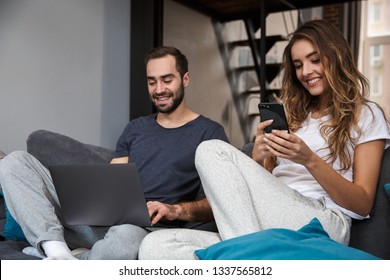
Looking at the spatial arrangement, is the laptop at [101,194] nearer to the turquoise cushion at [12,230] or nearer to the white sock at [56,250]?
the white sock at [56,250]

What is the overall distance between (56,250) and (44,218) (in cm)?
17

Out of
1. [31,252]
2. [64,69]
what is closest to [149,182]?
[31,252]

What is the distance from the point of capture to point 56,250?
167cm

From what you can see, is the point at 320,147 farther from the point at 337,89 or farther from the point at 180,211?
the point at 180,211

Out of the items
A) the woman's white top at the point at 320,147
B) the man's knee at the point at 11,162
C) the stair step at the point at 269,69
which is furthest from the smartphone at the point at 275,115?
the stair step at the point at 269,69

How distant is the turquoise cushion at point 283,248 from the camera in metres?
1.35

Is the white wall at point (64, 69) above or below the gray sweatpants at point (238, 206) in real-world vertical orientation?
above

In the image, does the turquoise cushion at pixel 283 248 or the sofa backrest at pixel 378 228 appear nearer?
the turquoise cushion at pixel 283 248

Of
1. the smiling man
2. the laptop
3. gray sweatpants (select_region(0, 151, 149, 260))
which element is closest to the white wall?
the smiling man

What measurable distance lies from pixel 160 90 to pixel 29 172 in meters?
0.64

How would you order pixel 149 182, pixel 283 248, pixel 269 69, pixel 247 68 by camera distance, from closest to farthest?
pixel 283 248
pixel 149 182
pixel 269 69
pixel 247 68

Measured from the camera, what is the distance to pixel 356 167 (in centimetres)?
177
